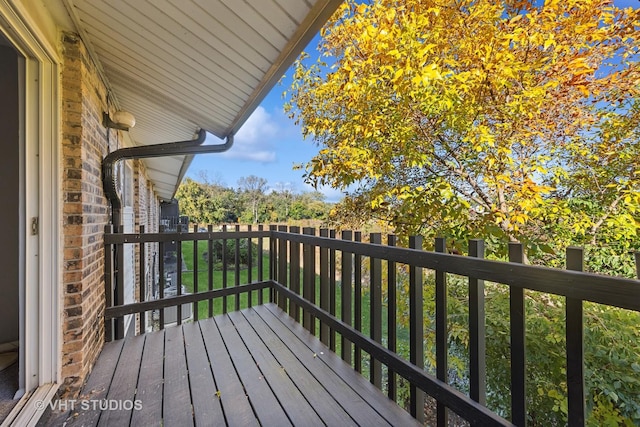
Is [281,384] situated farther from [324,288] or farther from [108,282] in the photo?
[108,282]

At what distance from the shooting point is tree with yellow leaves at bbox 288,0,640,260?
2887 mm

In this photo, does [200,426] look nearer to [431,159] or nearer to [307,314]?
[307,314]

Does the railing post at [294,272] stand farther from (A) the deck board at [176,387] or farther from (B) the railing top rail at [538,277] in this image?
(B) the railing top rail at [538,277]

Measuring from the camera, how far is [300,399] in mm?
1647

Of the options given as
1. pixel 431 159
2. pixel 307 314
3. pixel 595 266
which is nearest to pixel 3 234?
pixel 307 314

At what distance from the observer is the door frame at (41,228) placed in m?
1.56

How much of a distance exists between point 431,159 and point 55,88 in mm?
3564

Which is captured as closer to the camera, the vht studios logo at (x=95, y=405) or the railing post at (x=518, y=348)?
the railing post at (x=518, y=348)

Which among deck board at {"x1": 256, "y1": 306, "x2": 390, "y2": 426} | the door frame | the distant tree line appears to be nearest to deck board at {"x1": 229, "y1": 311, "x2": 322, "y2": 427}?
deck board at {"x1": 256, "y1": 306, "x2": 390, "y2": 426}

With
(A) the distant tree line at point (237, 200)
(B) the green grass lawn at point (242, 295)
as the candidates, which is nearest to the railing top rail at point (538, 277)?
(B) the green grass lawn at point (242, 295)

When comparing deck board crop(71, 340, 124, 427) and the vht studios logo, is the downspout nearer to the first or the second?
deck board crop(71, 340, 124, 427)

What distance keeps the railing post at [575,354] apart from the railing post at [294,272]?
213 centimetres

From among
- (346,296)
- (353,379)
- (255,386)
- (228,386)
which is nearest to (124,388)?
(228,386)

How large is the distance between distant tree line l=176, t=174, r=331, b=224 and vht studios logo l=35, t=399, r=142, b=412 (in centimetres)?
1876
